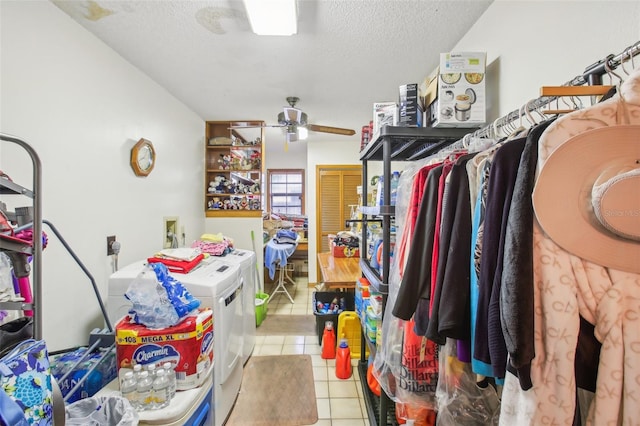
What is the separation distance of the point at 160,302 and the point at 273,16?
1.53m

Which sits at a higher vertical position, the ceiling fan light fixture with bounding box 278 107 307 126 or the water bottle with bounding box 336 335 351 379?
the ceiling fan light fixture with bounding box 278 107 307 126

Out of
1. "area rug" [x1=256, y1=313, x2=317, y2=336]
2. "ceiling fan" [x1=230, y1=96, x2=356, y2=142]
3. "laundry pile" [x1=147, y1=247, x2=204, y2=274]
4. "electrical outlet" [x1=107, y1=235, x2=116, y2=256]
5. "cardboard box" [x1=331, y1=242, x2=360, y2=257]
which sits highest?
"ceiling fan" [x1=230, y1=96, x2=356, y2=142]

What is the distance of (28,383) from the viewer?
2.30ft

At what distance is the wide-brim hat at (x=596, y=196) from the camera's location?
510 mm

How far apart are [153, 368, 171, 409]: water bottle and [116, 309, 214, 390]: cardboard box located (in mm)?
63

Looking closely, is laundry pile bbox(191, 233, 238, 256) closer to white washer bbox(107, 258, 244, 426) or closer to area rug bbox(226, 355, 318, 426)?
white washer bbox(107, 258, 244, 426)

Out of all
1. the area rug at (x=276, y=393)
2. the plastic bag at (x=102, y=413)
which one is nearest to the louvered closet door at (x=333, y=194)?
the area rug at (x=276, y=393)

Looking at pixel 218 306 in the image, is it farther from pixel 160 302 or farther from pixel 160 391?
pixel 160 391

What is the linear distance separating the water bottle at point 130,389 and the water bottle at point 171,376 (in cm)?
12

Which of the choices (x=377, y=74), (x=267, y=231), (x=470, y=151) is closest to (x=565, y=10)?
(x=470, y=151)

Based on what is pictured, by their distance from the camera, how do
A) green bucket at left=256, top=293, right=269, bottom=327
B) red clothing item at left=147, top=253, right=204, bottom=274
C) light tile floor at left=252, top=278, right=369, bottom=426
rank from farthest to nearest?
green bucket at left=256, top=293, right=269, bottom=327 < light tile floor at left=252, top=278, right=369, bottom=426 < red clothing item at left=147, top=253, right=204, bottom=274

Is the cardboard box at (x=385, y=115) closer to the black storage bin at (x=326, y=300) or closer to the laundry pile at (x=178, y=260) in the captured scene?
the laundry pile at (x=178, y=260)

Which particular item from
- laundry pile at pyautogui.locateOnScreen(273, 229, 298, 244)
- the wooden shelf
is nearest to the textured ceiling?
the wooden shelf

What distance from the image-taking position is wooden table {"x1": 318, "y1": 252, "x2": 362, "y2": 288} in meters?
2.31
